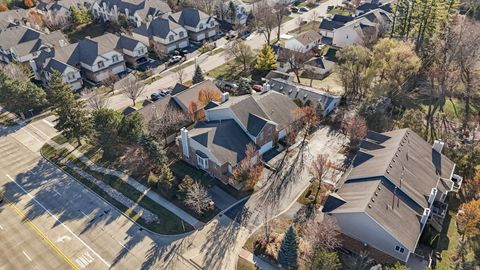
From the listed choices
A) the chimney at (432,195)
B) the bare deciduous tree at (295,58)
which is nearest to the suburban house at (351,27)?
the bare deciduous tree at (295,58)

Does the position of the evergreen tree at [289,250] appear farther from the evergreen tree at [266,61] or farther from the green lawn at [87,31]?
the green lawn at [87,31]

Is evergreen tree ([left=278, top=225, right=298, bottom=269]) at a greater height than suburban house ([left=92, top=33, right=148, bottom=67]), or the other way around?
evergreen tree ([left=278, top=225, right=298, bottom=269])

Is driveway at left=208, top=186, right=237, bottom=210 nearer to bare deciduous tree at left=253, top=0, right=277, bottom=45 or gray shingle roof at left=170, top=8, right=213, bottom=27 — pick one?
bare deciduous tree at left=253, top=0, right=277, bottom=45

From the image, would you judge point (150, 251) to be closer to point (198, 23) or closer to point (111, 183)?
point (111, 183)

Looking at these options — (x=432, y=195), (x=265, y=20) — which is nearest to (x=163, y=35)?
(x=265, y=20)

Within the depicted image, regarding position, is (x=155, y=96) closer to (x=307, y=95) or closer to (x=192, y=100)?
(x=192, y=100)

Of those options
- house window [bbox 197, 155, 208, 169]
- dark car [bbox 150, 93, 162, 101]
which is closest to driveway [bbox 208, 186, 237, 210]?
house window [bbox 197, 155, 208, 169]
